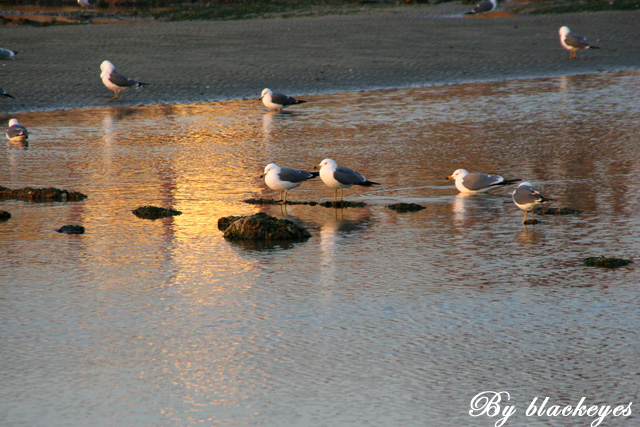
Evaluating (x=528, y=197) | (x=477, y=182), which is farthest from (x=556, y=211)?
(x=477, y=182)

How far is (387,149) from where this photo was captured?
42.5 feet

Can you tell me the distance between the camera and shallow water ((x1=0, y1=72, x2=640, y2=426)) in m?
4.72

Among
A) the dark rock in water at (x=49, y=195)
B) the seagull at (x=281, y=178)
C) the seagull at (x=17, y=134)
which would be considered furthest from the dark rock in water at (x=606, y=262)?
the seagull at (x=17, y=134)

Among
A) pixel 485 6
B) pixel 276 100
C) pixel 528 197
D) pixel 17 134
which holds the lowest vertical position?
pixel 17 134

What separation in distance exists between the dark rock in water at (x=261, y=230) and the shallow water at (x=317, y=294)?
233 millimetres

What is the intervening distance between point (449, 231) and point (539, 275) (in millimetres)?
1560

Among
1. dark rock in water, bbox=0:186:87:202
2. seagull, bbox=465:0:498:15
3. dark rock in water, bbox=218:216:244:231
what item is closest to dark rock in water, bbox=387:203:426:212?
dark rock in water, bbox=218:216:244:231

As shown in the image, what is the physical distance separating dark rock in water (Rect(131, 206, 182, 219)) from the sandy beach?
9.27m

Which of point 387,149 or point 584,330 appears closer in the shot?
point 584,330

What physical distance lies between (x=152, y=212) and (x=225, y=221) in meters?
0.91

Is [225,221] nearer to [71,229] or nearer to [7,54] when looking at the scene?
[71,229]

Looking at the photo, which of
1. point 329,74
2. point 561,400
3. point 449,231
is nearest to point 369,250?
point 449,231

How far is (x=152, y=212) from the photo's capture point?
895cm

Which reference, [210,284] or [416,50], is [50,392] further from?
[416,50]
